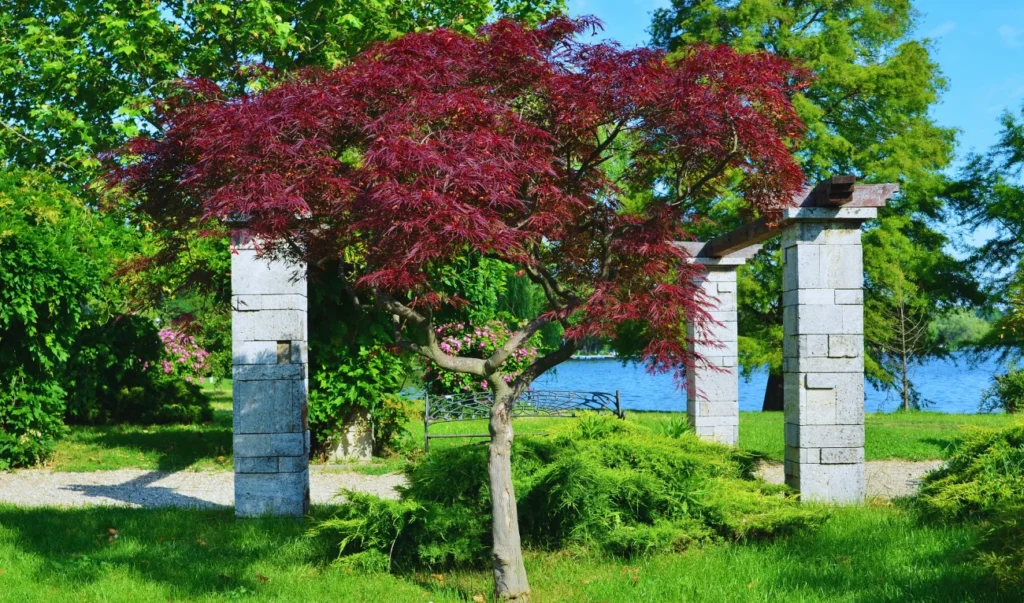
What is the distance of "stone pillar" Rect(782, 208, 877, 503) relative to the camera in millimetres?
8078

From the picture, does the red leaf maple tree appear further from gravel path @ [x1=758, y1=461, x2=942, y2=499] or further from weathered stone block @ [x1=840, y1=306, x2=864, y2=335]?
gravel path @ [x1=758, y1=461, x2=942, y2=499]

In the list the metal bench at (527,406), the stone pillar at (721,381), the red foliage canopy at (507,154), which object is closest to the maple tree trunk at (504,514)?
the red foliage canopy at (507,154)

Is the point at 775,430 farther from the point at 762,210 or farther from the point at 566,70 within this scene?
the point at 566,70

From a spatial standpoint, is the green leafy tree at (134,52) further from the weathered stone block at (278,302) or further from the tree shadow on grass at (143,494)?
the weathered stone block at (278,302)

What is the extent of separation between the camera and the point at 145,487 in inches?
414

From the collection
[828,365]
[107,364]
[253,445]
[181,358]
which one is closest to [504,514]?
[253,445]

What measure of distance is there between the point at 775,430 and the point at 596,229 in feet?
33.6

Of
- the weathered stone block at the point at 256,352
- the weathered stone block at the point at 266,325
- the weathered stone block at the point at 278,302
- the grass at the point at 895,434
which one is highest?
the weathered stone block at the point at 278,302

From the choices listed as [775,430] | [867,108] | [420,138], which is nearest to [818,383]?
[420,138]

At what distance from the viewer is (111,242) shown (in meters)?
13.5

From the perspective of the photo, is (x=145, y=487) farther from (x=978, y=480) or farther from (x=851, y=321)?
(x=978, y=480)

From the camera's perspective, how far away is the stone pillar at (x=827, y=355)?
318 inches

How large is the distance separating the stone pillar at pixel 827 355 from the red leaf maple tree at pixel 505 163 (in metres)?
2.46

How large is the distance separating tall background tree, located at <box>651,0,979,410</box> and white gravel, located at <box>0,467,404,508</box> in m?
11.6
